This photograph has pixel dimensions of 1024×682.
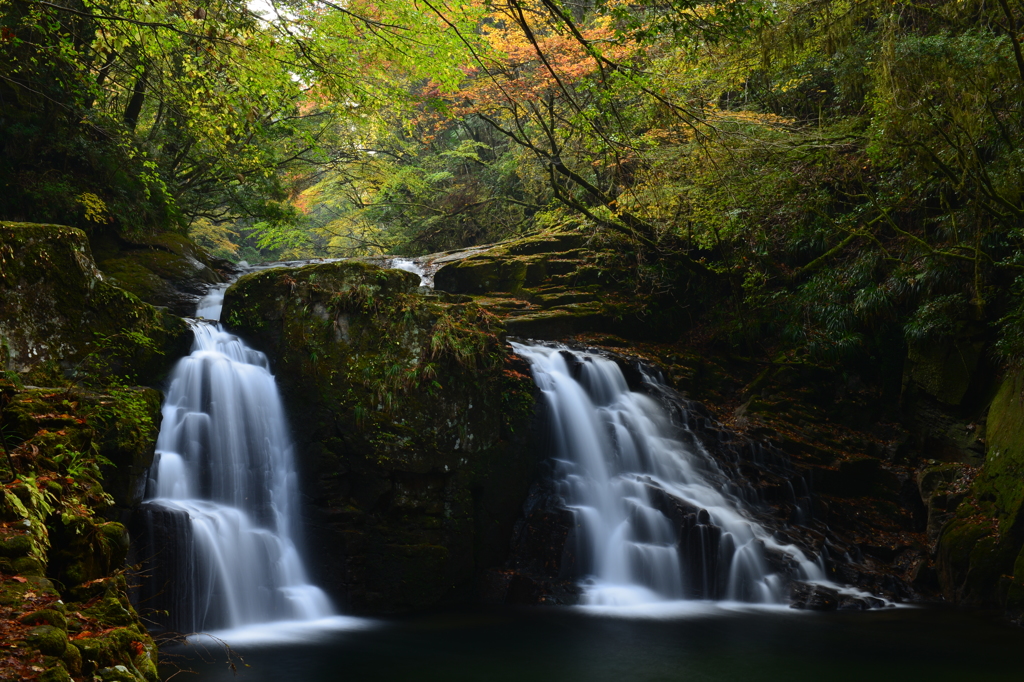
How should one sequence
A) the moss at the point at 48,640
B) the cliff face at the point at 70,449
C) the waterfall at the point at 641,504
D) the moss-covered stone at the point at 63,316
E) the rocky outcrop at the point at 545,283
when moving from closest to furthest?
1. the moss at the point at 48,640
2. the cliff face at the point at 70,449
3. the moss-covered stone at the point at 63,316
4. the waterfall at the point at 641,504
5. the rocky outcrop at the point at 545,283

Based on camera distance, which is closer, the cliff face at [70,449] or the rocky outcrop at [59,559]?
the rocky outcrop at [59,559]

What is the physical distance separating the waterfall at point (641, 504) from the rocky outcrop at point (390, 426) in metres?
1.05

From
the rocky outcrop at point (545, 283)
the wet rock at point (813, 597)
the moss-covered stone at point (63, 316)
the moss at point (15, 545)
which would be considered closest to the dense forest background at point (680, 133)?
the rocky outcrop at point (545, 283)

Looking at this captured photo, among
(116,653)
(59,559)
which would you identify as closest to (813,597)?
(116,653)

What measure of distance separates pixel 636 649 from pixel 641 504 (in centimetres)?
294

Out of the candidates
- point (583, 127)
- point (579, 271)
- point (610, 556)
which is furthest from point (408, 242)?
point (583, 127)

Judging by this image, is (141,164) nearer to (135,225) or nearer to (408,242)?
(135,225)

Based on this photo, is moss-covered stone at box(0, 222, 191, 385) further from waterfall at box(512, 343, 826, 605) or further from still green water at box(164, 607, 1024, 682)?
waterfall at box(512, 343, 826, 605)

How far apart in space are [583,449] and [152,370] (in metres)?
5.99

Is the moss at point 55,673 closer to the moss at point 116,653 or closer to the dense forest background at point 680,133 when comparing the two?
the moss at point 116,653

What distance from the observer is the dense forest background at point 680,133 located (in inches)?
251

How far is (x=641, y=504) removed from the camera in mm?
9250

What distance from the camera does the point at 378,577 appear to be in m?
7.66

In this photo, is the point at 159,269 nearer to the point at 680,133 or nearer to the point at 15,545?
the point at 15,545
